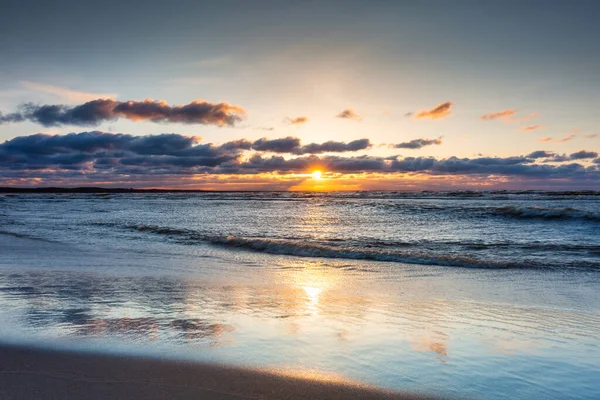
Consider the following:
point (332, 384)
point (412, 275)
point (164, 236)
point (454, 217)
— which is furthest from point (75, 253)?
point (454, 217)

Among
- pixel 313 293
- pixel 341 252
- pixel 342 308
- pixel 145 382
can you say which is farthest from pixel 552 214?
pixel 145 382

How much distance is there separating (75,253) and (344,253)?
306 inches

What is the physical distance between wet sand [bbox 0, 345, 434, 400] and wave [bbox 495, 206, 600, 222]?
24.5 metres

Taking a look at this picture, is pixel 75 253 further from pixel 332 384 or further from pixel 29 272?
pixel 332 384

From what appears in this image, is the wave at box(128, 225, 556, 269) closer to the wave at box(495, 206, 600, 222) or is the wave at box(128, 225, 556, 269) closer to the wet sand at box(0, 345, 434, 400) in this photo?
the wet sand at box(0, 345, 434, 400)

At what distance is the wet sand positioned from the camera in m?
3.50

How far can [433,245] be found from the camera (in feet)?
48.4

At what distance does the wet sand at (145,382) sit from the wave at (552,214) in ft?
80.4

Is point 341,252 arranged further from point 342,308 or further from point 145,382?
point 145,382

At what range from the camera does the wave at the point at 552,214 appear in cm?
2380

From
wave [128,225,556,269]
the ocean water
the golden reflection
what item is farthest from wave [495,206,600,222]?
the golden reflection

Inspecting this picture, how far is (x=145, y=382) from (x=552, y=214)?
2647 cm

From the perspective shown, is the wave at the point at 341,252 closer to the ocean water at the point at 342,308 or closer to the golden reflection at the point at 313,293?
the ocean water at the point at 342,308

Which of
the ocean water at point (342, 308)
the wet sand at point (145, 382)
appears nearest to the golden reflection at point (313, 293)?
the ocean water at point (342, 308)
